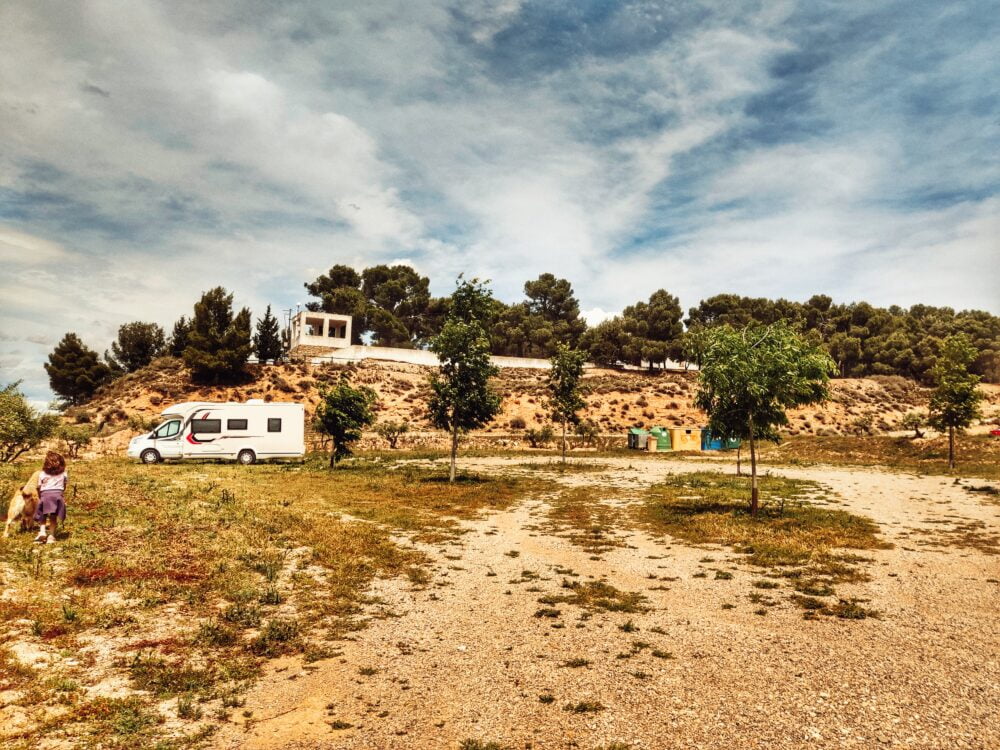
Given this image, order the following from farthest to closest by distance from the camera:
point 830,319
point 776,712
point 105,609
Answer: point 830,319 → point 105,609 → point 776,712

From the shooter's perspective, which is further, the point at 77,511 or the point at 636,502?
the point at 636,502

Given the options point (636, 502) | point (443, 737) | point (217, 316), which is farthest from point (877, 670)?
point (217, 316)

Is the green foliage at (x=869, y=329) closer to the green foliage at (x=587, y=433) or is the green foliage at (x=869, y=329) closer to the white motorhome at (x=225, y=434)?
the green foliage at (x=587, y=433)

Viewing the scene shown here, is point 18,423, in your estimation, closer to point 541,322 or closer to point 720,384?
point 720,384

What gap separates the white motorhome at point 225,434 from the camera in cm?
2986

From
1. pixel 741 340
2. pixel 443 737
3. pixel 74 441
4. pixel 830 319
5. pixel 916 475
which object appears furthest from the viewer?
pixel 830 319

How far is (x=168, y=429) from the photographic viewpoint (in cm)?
3011

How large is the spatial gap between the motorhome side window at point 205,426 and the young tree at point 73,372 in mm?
43005

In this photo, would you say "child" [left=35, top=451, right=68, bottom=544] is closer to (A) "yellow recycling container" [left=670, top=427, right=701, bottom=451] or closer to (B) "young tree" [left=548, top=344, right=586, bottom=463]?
(B) "young tree" [left=548, top=344, right=586, bottom=463]

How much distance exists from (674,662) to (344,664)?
14.1 ft

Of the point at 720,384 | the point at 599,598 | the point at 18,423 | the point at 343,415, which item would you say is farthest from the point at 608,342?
the point at 599,598

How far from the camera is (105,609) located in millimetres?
8227

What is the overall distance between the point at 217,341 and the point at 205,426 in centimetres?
3064

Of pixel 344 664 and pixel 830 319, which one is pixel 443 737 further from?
pixel 830 319
